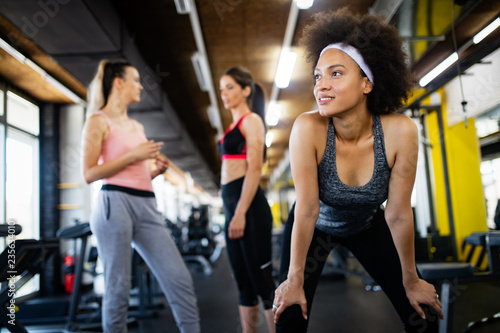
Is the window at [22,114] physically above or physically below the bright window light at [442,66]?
below

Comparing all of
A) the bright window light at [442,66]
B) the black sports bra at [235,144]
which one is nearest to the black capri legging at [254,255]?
the black sports bra at [235,144]

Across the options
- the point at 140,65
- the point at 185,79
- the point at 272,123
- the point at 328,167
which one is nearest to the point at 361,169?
the point at 328,167

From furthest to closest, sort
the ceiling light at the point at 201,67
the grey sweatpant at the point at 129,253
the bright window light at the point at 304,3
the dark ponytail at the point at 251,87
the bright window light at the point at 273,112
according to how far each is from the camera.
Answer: the bright window light at the point at 273,112, the ceiling light at the point at 201,67, the bright window light at the point at 304,3, the dark ponytail at the point at 251,87, the grey sweatpant at the point at 129,253

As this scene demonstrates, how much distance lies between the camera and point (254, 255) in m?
1.67

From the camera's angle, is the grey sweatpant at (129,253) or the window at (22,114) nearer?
the grey sweatpant at (129,253)

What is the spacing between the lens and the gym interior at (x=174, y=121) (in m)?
2.95

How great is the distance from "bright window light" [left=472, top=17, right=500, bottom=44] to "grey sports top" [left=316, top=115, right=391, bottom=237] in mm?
4088

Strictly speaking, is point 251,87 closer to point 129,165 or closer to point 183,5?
point 129,165

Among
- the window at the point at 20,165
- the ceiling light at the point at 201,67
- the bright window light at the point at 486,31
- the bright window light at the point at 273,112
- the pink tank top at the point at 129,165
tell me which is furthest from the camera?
the bright window light at the point at 273,112

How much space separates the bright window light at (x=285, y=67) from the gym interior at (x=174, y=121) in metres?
0.04

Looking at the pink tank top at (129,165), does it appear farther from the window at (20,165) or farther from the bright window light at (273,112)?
the bright window light at (273,112)

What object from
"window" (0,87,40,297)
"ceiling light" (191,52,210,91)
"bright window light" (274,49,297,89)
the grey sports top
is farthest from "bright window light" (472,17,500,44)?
"window" (0,87,40,297)

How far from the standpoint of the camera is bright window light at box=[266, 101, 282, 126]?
833 cm

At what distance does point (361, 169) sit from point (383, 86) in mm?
266
